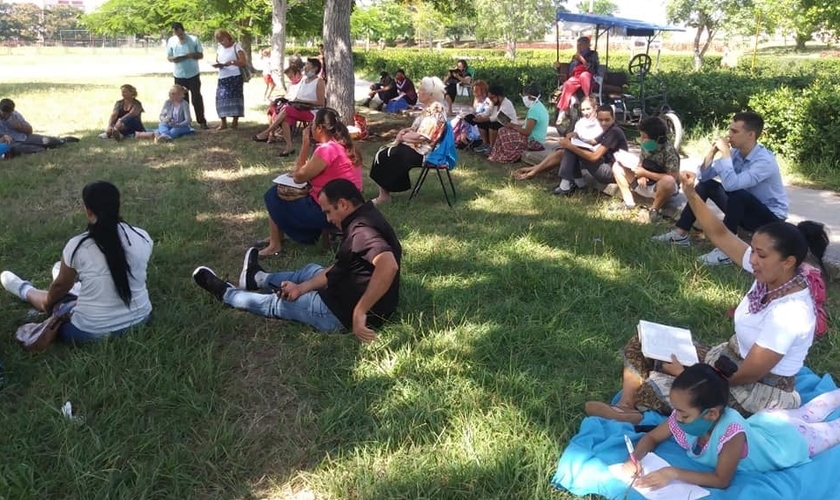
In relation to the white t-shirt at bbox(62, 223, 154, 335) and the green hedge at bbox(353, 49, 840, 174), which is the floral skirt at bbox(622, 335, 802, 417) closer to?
the white t-shirt at bbox(62, 223, 154, 335)

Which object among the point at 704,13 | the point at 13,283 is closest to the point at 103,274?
the point at 13,283

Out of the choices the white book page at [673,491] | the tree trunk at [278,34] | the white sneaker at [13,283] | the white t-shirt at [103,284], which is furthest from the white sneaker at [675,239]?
the tree trunk at [278,34]

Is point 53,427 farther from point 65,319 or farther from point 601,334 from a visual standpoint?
point 601,334

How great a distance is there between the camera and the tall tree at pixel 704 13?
3300cm

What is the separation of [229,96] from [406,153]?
5.41 metres

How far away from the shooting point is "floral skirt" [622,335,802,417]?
2744 mm

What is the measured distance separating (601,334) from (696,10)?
37920 mm

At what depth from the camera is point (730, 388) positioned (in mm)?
2766

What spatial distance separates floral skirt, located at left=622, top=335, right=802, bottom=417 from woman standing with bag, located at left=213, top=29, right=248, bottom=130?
895 cm

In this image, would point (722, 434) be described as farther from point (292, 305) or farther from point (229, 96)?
point (229, 96)

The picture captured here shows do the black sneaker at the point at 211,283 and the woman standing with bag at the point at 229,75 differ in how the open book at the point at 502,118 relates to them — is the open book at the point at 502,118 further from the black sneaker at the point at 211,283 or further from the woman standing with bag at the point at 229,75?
the black sneaker at the point at 211,283

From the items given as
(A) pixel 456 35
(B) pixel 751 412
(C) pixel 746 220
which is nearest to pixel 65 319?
(B) pixel 751 412

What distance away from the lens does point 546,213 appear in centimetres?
604

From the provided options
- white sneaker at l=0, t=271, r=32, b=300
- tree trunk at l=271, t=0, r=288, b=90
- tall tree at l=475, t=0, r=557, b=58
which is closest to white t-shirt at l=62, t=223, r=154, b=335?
white sneaker at l=0, t=271, r=32, b=300
